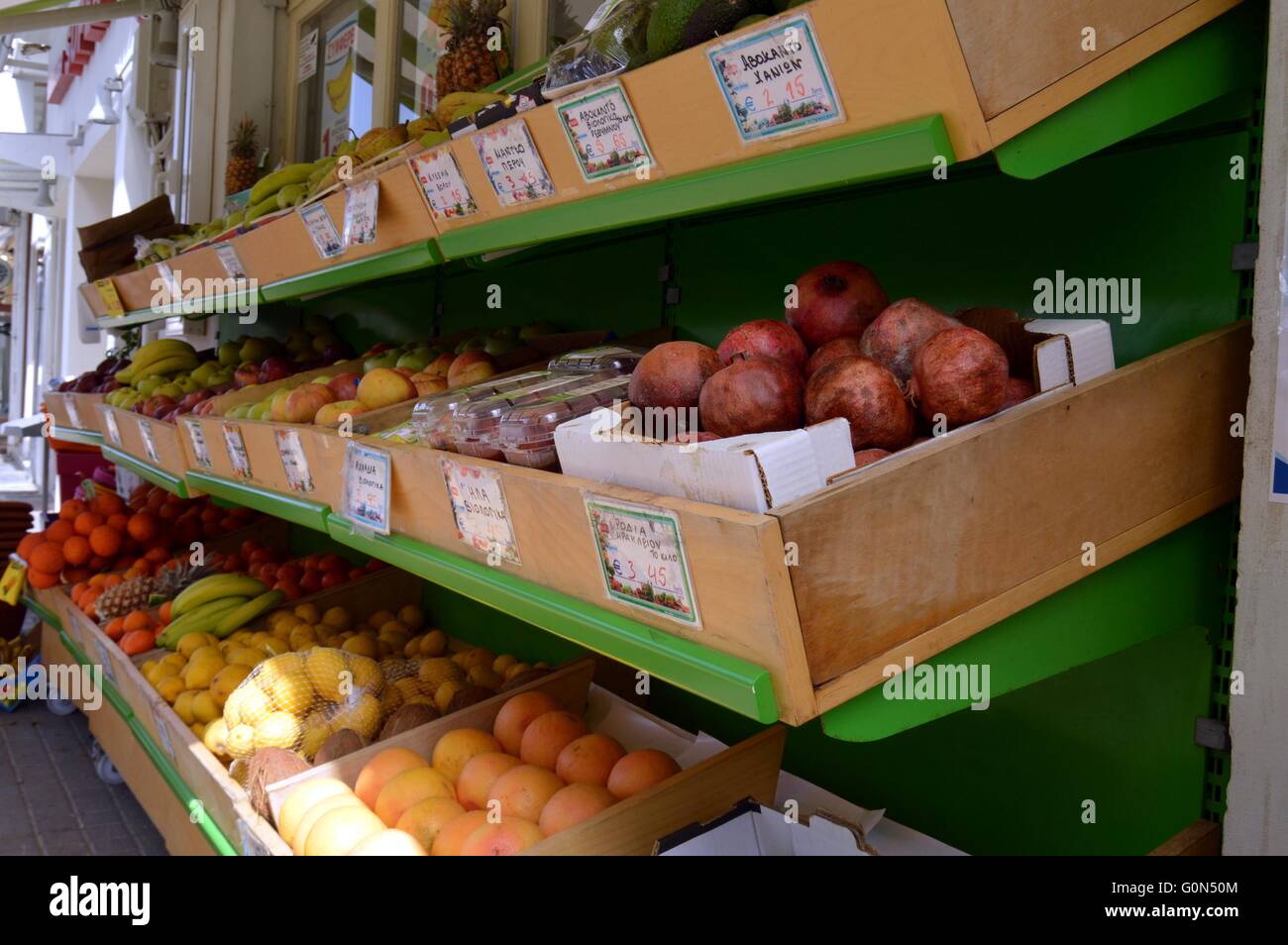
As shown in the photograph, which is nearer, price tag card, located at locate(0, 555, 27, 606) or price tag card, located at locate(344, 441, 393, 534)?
price tag card, located at locate(344, 441, 393, 534)

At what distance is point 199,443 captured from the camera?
2.77 metres

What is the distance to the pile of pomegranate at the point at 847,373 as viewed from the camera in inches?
42.1

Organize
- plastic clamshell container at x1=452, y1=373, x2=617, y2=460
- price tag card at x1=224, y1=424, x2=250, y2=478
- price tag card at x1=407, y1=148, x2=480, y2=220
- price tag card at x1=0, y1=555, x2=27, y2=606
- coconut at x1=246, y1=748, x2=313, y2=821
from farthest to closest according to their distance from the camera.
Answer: price tag card at x1=0, y1=555, x2=27, y2=606 < price tag card at x1=224, y1=424, x2=250, y2=478 < coconut at x1=246, y1=748, x2=313, y2=821 < price tag card at x1=407, y1=148, x2=480, y2=220 < plastic clamshell container at x1=452, y1=373, x2=617, y2=460

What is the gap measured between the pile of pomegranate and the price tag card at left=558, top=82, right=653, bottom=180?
0.26 meters

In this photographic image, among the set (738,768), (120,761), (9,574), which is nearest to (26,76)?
(9,574)

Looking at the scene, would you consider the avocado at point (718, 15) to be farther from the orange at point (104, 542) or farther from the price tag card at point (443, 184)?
the orange at point (104, 542)

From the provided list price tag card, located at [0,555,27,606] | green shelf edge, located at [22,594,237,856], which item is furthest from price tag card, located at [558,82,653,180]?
price tag card, located at [0,555,27,606]

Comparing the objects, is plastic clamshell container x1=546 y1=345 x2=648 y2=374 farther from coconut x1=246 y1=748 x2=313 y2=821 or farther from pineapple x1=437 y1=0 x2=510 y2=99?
pineapple x1=437 y1=0 x2=510 y2=99

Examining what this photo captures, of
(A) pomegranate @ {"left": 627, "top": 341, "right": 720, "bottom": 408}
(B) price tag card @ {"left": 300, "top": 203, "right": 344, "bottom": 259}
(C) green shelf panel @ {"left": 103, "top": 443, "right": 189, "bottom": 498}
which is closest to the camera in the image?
(A) pomegranate @ {"left": 627, "top": 341, "right": 720, "bottom": 408}

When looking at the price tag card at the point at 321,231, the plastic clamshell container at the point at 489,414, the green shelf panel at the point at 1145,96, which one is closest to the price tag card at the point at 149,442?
the price tag card at the point at 321,231

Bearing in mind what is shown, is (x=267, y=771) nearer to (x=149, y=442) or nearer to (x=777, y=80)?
(x=777, y=80)

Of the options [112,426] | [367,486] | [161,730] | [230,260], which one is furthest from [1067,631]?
[112,426]

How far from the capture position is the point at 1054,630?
1.10m

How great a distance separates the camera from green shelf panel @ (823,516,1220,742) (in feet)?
3.22
